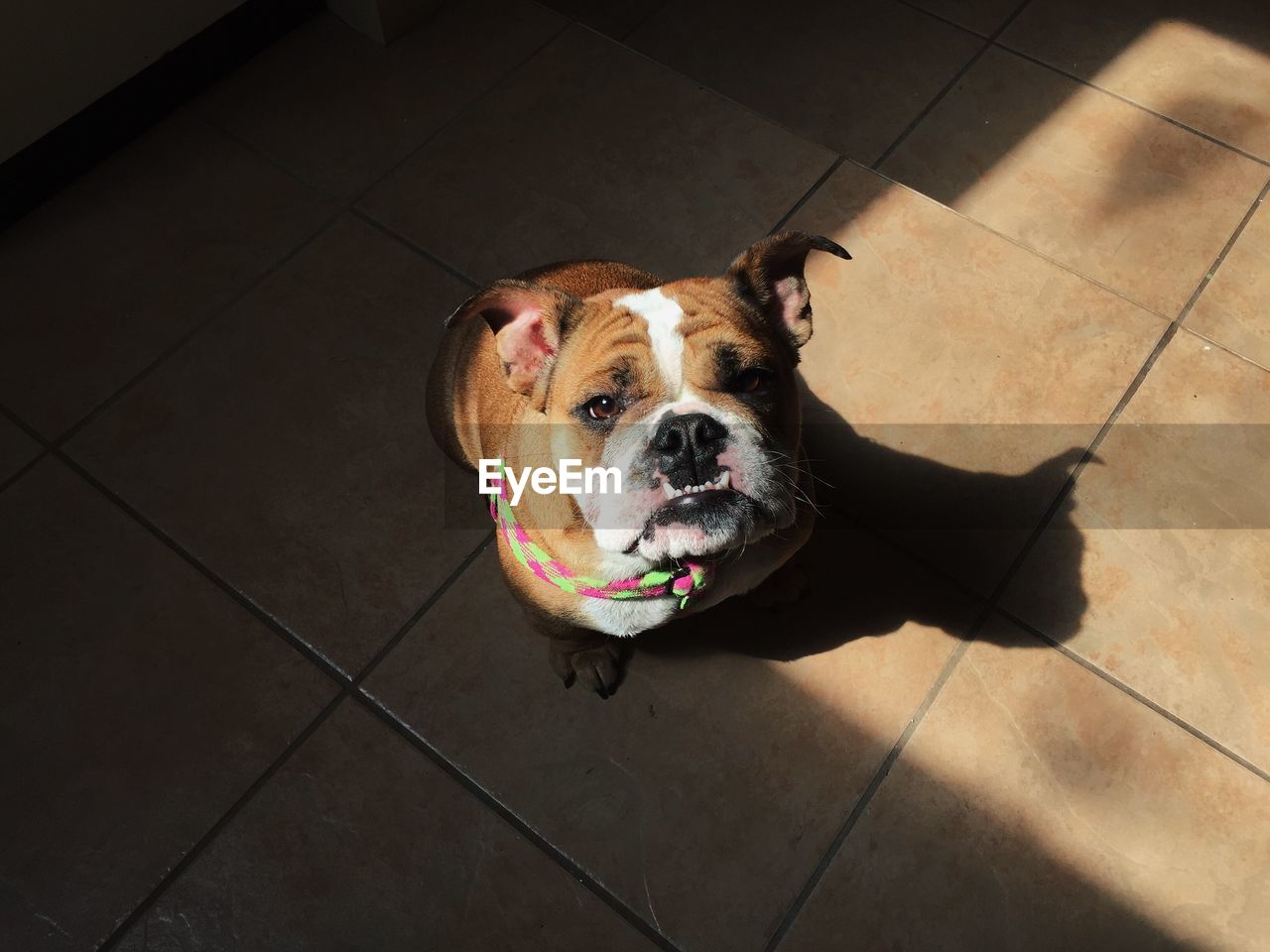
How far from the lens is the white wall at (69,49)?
3.56 metres

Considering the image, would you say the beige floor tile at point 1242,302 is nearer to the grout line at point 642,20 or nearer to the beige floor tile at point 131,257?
the grout line at point 642,20

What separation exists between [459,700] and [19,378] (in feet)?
6.44

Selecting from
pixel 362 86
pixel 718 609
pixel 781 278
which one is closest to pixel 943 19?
pixel 362 86

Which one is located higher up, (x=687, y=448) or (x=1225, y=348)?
(x=687, y=448)

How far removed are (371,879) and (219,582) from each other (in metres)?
1.05

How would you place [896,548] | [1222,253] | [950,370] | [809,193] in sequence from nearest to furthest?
1. [896,548]
2. [950,370]
3. [1222,253]
4. [809,193]

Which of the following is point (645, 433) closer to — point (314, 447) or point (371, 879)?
point (371, 879)

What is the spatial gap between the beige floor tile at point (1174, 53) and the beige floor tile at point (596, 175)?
1.28 m

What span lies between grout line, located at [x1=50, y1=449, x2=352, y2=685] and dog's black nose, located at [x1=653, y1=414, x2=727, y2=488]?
1.48 metres

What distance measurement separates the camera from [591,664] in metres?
3.01

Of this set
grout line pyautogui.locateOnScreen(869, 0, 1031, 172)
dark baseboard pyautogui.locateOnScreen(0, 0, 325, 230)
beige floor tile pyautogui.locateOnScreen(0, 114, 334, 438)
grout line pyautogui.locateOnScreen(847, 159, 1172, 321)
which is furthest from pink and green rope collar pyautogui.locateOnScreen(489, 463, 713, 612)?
dark baseboard pyautogui.locateOnScreen(0, 0, 325, 230)

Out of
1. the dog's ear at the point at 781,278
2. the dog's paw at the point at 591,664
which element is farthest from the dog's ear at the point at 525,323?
the dog's paw at the point at 591,664

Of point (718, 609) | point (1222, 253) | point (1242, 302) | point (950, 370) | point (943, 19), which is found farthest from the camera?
point (943, 19)

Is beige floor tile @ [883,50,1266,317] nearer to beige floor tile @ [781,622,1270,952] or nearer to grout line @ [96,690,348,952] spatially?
beige floor tile @ [781,622,1270,952]
